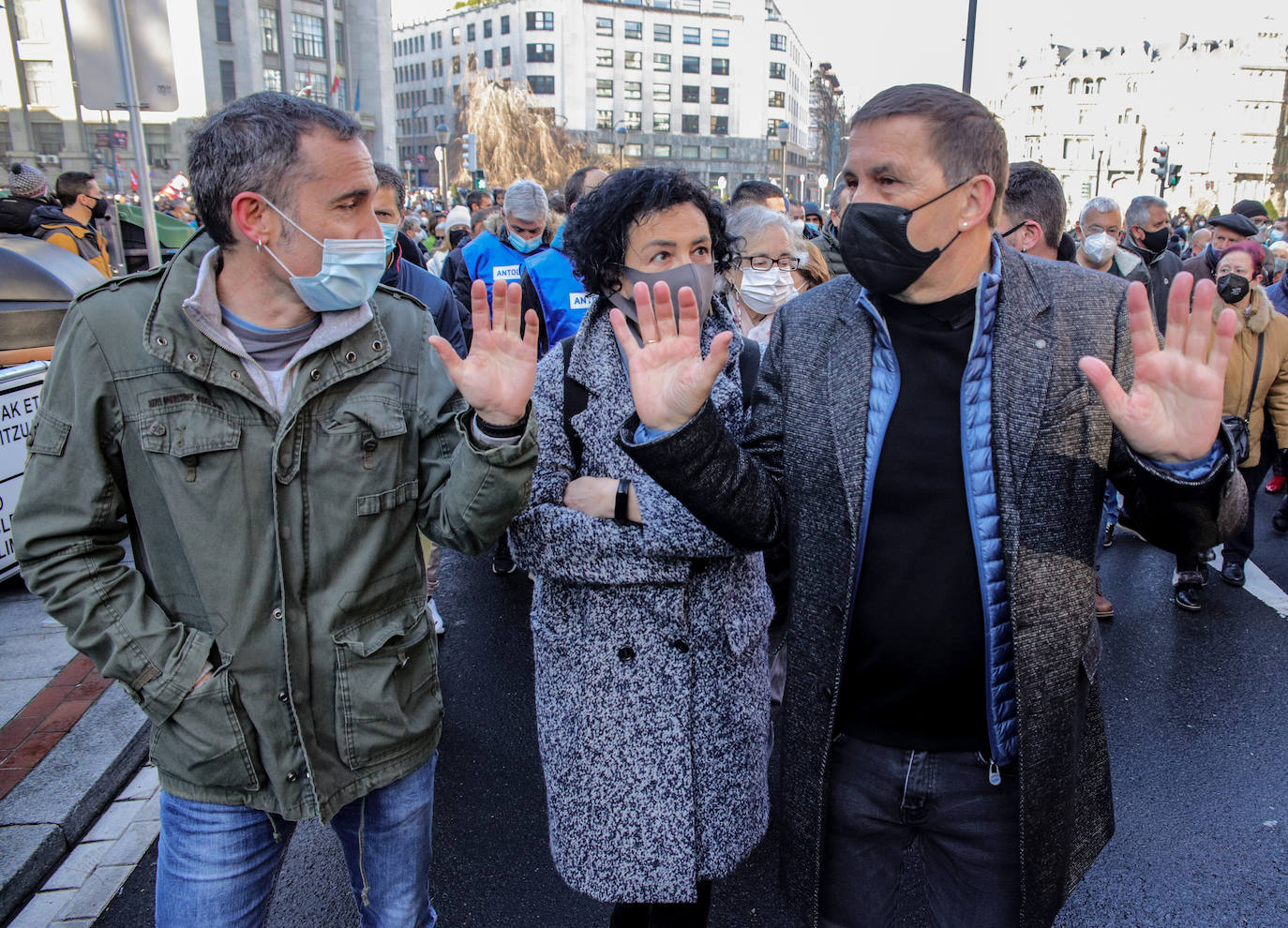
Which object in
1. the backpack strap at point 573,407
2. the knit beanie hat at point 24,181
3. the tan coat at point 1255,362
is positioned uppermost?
the knit beanie hat at point 24,181

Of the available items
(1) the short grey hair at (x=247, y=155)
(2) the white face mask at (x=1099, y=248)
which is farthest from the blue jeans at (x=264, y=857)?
(2) the white face mask at (x=1099, y=248)

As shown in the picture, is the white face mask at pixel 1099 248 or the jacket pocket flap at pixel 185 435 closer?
the jacket pocket flap at pixel 185 435

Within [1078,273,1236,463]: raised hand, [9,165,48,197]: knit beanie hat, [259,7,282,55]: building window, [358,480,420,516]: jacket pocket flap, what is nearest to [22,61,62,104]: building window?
[259,7,282,55]: building window

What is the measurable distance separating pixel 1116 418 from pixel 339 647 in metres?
1.55

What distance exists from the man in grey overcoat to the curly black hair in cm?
54

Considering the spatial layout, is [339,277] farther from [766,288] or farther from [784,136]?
[784,136]

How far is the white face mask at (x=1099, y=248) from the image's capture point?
6.61m

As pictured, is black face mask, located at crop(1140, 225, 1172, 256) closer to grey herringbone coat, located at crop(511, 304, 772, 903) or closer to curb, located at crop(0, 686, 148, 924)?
grey herringbone coat, located at crop(511, 304, 772, 903)

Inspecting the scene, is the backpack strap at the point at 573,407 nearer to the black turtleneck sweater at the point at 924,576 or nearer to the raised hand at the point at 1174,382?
the black turtleneck sweater at the point at 924,576

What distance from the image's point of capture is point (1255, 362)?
5668 millimetres

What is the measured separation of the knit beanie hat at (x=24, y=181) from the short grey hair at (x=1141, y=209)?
370 inches

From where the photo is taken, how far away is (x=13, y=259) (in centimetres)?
563

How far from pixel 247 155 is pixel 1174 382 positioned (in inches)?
71.0

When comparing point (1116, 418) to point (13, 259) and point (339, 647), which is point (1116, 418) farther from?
point (13, 259)
